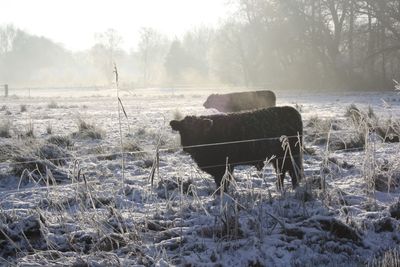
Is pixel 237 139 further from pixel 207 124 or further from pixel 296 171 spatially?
pixel 296 171

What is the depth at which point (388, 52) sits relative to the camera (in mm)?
36844

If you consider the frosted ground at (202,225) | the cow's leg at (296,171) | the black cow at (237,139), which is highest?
the black cow at (237,139)

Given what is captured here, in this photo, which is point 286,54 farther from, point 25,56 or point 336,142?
point 25,56

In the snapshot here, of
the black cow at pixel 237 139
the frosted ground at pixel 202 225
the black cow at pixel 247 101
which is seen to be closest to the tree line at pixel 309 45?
the black cow at pixel 247 101

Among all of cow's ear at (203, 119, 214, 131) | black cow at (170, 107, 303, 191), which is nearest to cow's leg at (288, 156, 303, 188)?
black cow at (170, 107, 303, 191)

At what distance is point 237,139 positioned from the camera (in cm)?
615

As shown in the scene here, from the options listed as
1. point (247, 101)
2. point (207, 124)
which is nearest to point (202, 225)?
point (207, 124)

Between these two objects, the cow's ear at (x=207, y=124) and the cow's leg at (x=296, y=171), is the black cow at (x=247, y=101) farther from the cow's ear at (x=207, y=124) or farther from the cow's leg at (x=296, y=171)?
the cow's ear at (x=207, y=124)

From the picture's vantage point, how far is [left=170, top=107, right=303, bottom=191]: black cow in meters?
6.05

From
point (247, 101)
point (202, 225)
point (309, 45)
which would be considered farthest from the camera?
point (309, 45)

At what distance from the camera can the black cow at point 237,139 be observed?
6055mm

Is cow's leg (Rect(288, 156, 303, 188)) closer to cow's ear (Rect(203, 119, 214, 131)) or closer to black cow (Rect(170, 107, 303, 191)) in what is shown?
black cow (Rect(170, 107, 303, 191))

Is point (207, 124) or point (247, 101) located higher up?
point (247, 101)

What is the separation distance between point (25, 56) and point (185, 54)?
47832mm
